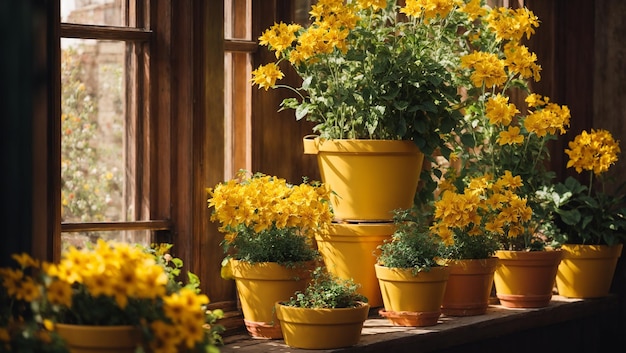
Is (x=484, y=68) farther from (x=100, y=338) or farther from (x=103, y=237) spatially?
(x=100, y=338)

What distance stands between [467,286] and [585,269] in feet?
2.89

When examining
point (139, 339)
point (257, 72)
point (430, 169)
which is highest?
point (257, 72)

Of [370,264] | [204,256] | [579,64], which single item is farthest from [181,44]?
[579,64]

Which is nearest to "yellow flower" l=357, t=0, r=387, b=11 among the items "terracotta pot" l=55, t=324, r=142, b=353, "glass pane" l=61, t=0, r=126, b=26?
"glass pane" l=61, t=0, r=126, b=26

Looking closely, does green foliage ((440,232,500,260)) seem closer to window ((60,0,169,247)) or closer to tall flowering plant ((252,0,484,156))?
tall flowering plant ((252,0,484,156))

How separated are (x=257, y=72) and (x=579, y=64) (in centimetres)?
222

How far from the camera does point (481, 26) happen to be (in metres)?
4.43

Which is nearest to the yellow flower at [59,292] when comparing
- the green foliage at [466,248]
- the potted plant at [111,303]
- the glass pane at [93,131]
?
the potted plant at [111,303]

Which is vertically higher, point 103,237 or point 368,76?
point 368,76

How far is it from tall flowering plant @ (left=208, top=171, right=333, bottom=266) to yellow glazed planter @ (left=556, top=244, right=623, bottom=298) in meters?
1.55

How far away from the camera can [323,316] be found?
3.35 m

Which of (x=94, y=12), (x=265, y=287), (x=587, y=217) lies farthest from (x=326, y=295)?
(x=587, y=217)

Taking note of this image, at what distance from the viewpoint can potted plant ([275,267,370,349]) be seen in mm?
3354

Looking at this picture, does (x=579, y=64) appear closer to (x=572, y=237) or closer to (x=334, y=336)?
(x=572, y=237)
